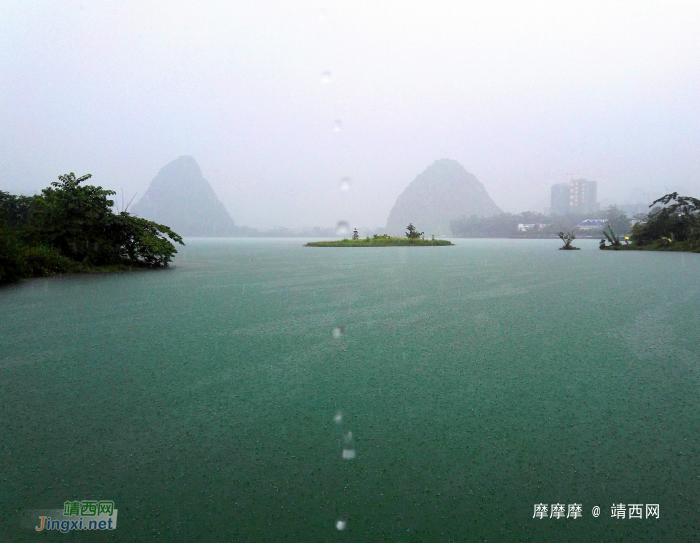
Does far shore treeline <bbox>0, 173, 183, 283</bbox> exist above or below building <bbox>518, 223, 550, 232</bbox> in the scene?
below

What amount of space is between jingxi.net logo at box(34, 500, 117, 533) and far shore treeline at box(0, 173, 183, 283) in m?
20.0

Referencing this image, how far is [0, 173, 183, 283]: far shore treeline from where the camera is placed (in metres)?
20.5

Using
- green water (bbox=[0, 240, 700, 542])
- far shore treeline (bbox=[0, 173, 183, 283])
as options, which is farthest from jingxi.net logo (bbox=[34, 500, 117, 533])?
far shore treeline (bbox=[0, 173, 183, 283])

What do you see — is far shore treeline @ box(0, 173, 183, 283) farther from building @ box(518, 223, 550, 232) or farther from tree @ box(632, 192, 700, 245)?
building @ box(518, 223, 550, 232)

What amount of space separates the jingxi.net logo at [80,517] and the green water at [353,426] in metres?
0.07

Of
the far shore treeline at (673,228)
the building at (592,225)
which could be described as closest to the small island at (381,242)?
the far shore treeline at (673,228)

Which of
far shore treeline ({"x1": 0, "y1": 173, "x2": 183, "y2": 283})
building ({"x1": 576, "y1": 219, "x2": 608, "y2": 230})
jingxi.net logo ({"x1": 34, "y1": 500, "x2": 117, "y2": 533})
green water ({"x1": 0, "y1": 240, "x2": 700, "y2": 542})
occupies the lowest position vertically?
jingxi.net logo ({"x1": 34, "y1": 500, "x2": 117, "y2": 533})

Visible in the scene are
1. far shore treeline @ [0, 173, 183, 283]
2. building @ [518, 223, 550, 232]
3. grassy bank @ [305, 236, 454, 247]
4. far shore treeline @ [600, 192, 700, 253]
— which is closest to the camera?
far shore treeline @ [0, 173, 183, 283]

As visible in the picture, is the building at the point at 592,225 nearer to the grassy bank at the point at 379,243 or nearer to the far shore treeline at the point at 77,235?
the grassy bank at the point at 379,243

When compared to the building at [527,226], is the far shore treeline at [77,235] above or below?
below

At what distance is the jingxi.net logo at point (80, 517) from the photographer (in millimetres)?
3037

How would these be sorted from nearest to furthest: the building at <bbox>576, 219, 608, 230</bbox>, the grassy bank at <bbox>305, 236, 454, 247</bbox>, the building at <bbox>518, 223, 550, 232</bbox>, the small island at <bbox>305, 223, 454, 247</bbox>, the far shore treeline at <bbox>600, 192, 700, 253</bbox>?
the far shore treeline at <bbox>600, 192, 700, 253</bbox>
the grassy bank at <bbox>305, 236, 454, 247</bbox>
the small island at <bbox>305, 223, 454, 247</bbox>
the building at <bbox>576, 219, 608, 230</bbox>
the building at <bbox>518, 223, 550, 232</bbox>

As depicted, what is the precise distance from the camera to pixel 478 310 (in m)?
11.8

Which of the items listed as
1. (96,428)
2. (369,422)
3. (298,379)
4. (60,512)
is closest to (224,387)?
(298,379)
